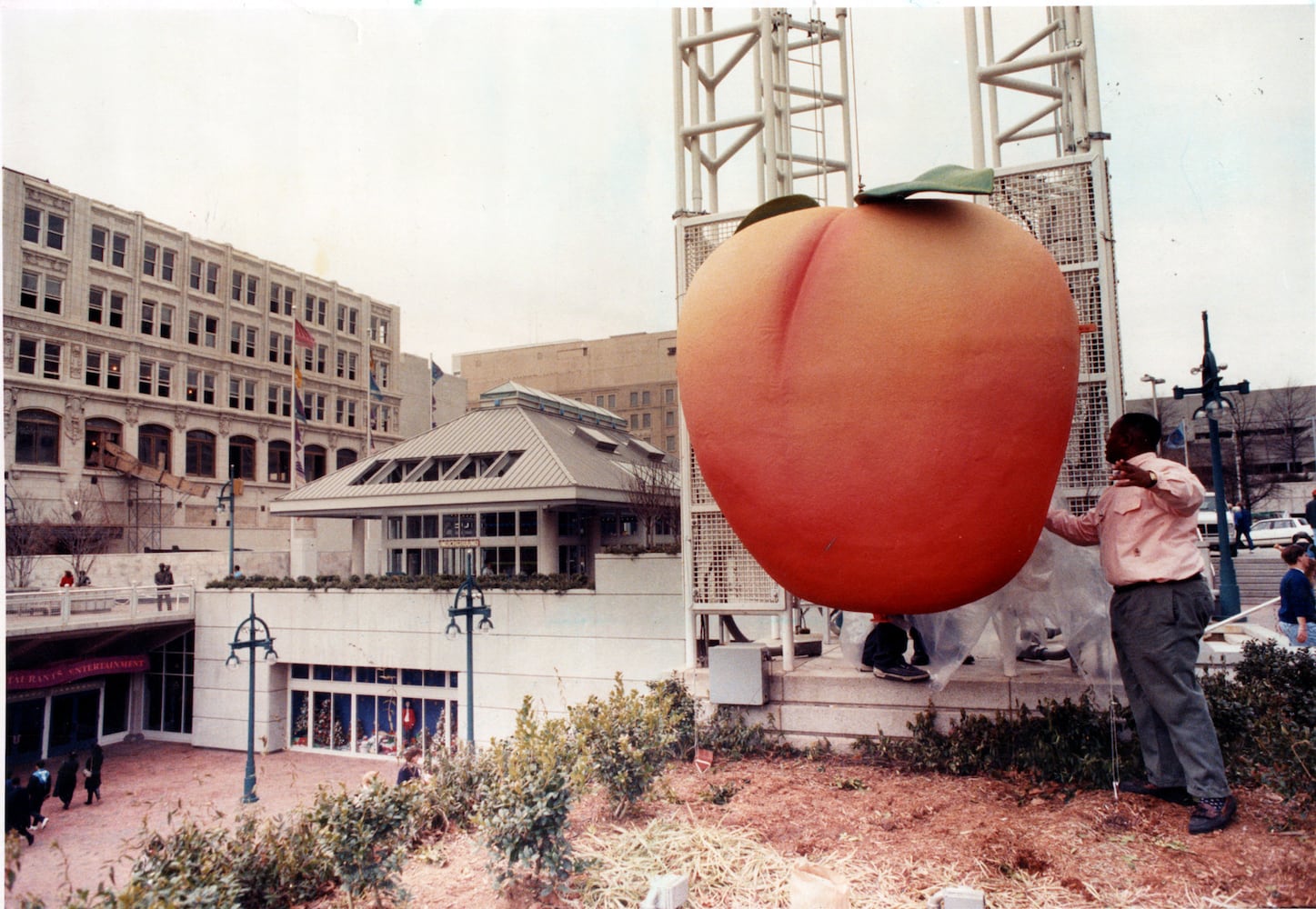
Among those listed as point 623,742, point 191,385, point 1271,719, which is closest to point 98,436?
point 191,385

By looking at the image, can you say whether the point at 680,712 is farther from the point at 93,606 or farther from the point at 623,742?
the point at 93,606

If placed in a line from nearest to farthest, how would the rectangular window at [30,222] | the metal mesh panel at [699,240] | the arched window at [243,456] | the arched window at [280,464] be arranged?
the rectangular window at [30,222], the metal mesh panel at [699,240], the arched window at [243,456], the arched window at [280,464]

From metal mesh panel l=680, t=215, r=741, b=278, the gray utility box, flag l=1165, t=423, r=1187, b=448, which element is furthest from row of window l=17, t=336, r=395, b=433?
flag l=1165, t=423, r=1187, b=448

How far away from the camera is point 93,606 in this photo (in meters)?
3.74

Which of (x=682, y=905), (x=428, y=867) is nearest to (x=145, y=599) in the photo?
(x=428, y=867)

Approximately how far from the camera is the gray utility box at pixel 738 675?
11.3 feet

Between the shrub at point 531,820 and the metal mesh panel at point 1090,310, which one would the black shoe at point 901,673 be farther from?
the shrub at point 531,820

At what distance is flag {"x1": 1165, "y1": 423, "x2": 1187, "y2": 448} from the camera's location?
15.6ft

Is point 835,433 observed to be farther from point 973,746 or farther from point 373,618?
point 373,618

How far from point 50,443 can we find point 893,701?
13.7ft

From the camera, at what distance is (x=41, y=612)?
10.7 ft

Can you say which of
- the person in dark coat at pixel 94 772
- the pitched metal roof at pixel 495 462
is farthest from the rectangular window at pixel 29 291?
the pitched metal roof at pixel 495 462

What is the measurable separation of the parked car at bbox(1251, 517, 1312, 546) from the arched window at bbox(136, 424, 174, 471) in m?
7.62

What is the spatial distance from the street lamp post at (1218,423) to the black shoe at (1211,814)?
2318 millimetres
